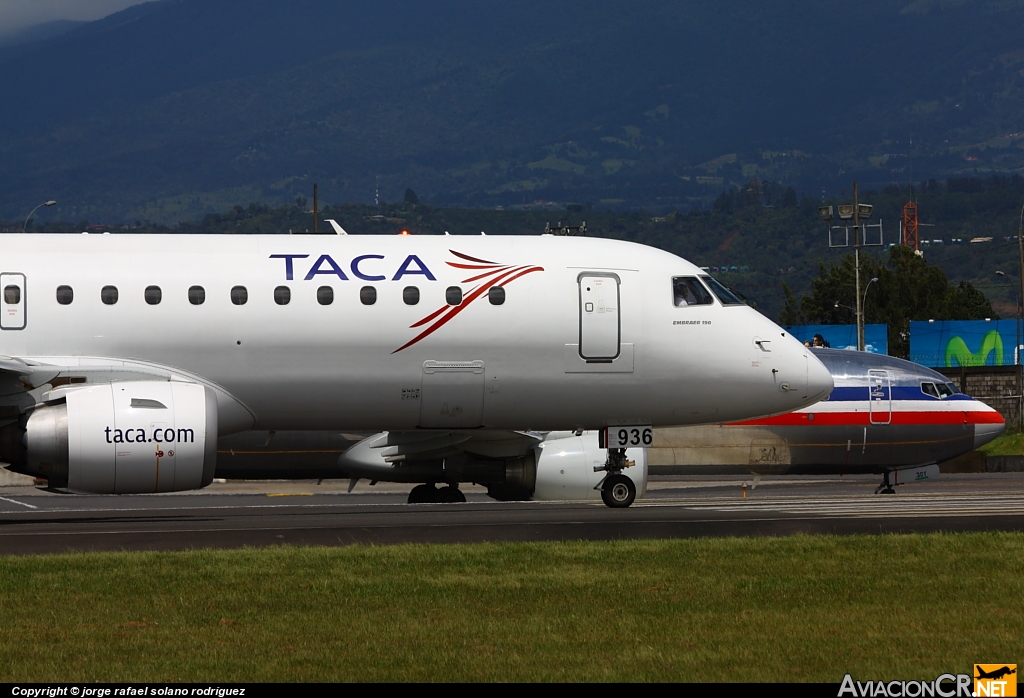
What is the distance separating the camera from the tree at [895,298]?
133250 mm

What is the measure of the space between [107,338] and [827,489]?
1880 cm

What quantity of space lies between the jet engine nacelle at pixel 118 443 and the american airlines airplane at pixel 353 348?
0.10 feet

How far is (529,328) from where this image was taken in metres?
24.2

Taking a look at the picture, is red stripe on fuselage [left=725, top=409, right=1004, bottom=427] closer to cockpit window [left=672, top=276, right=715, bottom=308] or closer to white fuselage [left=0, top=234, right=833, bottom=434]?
white fuselage [left=0, top=234, right=833, bottom=434]

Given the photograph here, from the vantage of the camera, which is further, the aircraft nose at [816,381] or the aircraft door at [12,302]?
the aircraft nose at [816,381]

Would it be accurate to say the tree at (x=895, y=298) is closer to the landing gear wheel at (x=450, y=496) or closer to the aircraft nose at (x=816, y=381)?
the landing gear wheel at (x=450, y=496)

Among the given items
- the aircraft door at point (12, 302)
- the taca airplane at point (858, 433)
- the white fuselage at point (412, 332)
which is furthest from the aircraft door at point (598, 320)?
the aircraft door at point (12, 302)

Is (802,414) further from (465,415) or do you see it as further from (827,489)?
(465,415)

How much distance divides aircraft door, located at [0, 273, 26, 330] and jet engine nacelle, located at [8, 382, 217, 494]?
5.85 ft

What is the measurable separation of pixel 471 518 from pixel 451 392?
2.32 meters

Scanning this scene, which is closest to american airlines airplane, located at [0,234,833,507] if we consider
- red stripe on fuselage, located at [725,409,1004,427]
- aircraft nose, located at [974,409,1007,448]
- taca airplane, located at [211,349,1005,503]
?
taca airplane, located at [211,349,1005,503]

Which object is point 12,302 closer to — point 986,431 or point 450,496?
point 450,496

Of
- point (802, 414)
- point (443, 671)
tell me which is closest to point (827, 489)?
point (802, 414)

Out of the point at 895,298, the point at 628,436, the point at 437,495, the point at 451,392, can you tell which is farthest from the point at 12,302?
the point at 895,298
